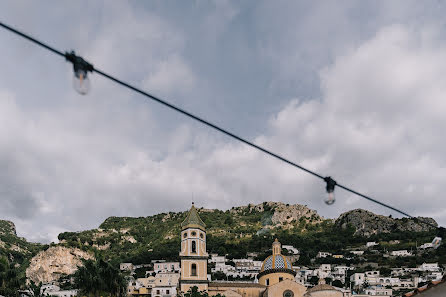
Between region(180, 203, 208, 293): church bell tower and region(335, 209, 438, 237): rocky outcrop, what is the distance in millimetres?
100879

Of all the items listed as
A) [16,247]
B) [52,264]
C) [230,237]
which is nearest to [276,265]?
[52,264]

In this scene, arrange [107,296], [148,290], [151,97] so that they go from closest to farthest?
[151,97] < [107,296] < [148,290]

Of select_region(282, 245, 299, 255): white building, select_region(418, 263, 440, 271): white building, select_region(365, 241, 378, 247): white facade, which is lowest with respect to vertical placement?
select_region(418, 263, 440, 271): white building

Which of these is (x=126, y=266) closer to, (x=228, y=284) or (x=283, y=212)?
(x=228, y=284)

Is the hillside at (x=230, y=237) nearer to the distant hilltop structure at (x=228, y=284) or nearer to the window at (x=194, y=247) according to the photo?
the distant hilltop structure at (x=228, y=284)

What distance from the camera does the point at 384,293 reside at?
92188 mm

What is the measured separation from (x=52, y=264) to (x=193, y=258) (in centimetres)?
7661

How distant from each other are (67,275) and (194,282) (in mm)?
72253

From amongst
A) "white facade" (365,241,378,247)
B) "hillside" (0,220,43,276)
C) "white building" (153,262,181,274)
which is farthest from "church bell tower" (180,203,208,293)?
"white facade" (365,241,378,247)

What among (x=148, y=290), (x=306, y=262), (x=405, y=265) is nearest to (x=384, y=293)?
(x=405, y=265)

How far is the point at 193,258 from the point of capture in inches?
2419

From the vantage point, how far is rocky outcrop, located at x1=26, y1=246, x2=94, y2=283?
123125 millimetres

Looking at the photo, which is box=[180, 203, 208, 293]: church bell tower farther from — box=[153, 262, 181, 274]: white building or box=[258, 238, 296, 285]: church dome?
box=[153, 262, 181, 274]: white building

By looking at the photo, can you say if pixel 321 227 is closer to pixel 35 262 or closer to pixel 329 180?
pixel 35 262
